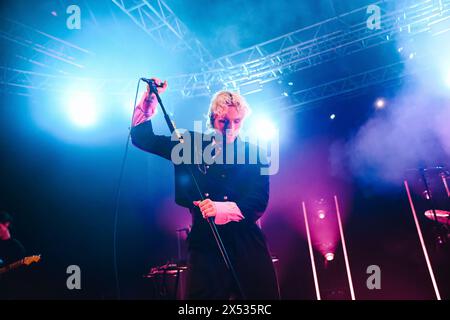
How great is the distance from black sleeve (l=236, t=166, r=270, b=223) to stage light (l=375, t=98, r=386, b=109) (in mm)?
7127

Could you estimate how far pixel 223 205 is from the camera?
175 centimetres

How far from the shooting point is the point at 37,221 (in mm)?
6285

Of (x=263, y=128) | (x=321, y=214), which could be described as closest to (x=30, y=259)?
(x=263, y=128)

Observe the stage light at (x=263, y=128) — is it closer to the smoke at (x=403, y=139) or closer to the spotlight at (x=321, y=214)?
the smoke at (x=403, y=139)

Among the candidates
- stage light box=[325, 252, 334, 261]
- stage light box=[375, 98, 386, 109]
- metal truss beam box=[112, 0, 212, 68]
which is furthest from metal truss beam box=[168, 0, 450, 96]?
stage light box=[325, 252, 334, 261]

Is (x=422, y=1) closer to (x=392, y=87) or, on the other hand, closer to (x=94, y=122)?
(x=392, y=87)

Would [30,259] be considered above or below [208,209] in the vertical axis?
below

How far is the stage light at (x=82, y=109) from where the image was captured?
21.5 ft

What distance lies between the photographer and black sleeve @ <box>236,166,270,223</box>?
1912 millimetres

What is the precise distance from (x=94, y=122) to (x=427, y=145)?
7578 millimetres

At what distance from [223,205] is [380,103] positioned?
7.67 meters

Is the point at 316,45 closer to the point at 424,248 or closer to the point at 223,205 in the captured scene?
the point at 424,248

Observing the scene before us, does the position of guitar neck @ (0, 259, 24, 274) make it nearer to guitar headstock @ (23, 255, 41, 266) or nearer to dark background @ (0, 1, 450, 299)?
guitar headstock @ (23, 255, 41, 266)
